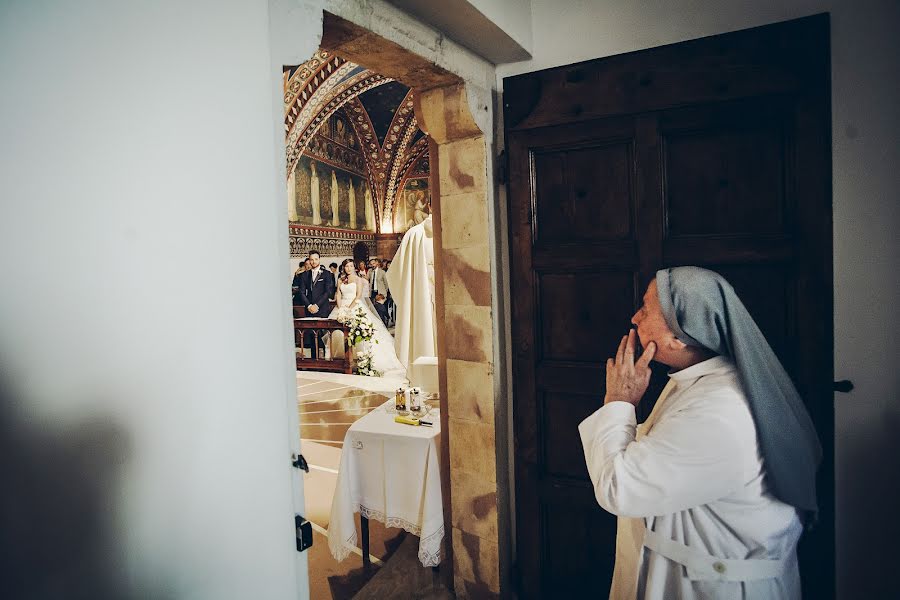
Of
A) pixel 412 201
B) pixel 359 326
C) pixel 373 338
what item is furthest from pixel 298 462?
pixel 412 201

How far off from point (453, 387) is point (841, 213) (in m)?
1.88

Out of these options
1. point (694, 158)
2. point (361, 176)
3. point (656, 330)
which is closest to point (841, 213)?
point (694, 158)

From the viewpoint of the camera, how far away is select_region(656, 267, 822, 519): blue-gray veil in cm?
141

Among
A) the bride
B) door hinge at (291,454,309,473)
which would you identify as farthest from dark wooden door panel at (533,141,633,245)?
the bride

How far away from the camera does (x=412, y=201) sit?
1650cm

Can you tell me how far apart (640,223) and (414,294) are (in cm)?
169

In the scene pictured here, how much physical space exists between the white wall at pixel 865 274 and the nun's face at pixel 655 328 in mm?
1020

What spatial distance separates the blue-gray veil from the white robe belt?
0.62 feet

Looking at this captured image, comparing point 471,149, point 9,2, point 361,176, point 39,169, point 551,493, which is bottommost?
point 551,493

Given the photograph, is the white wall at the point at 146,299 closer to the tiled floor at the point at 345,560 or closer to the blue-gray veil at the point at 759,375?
the blue-gray veil at the point at 759,375

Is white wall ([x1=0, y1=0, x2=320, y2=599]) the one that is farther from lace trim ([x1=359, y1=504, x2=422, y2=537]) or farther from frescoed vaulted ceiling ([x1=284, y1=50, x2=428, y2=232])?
frescoed vaulted ceiling ([x1=284, y1=50, x2=428, y2=232])

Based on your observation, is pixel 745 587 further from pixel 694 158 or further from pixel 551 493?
pixel 694 158

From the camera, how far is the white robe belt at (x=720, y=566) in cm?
147

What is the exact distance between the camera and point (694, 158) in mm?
2148
